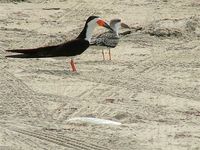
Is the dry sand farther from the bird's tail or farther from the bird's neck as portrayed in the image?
the bird's neck

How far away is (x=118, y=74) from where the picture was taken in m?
10.8

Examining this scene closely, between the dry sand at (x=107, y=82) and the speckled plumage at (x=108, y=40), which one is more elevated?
the speckled plumage at (x=108, y=40)

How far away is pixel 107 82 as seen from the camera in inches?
408

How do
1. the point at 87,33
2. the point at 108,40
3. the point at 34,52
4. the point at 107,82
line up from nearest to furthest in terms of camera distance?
1. the point at 107,82
2. the point at 34,52
3. the point at 87,33
4. the point at 108,40

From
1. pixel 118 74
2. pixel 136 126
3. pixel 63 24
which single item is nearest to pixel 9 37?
pixel 63 24

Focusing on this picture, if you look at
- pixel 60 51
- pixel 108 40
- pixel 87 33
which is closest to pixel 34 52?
pixel 60 51

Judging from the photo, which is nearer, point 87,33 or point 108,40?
point 87,33

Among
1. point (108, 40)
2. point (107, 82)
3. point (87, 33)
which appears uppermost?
point (87, 33)

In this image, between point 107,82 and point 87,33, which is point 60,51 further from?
point 107,82

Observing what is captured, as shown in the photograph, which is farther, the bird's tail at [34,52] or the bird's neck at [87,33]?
the bird's neck at [87,33]

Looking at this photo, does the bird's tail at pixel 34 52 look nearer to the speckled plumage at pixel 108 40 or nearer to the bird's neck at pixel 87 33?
the bird's neck at pixel 87 33

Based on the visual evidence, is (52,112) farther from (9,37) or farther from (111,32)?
(9,37)

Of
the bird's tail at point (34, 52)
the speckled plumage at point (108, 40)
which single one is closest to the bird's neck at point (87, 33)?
the speckled plumage at point (108, 40)

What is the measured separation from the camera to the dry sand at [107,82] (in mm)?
8164
